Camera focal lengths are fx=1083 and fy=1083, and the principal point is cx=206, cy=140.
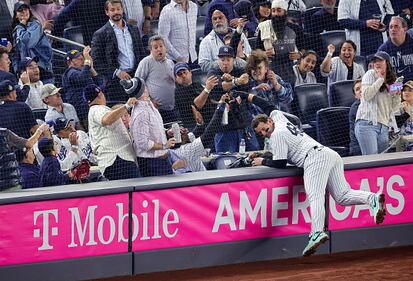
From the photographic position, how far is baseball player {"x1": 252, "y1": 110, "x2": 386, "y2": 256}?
11.4 meters

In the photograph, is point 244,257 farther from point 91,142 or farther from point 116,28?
point 116,28

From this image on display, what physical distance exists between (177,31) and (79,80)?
158 cm

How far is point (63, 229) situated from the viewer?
1091 centimetres

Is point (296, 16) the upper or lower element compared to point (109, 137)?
upper

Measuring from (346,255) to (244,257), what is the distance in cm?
125

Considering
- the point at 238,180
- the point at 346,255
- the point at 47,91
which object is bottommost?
the point at 346,255

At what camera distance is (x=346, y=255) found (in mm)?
12180


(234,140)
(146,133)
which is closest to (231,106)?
(234,140)

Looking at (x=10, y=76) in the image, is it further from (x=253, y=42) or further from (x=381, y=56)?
(x=381, y=56)

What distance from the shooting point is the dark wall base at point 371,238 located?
1212 centimetres

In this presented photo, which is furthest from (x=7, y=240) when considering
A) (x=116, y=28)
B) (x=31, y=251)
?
(x=116, y=28)

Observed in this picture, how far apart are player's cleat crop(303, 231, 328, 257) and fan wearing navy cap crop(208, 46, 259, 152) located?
153cm

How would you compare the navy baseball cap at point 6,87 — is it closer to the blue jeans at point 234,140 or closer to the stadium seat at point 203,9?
the blue jeans at point 234,140

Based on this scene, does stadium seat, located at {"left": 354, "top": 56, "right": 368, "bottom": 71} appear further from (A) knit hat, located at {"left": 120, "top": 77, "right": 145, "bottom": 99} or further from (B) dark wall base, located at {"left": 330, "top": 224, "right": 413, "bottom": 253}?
(A) knit hat, located at {"left": 120, "top": 77, "right": 145, "bottom": 99}
